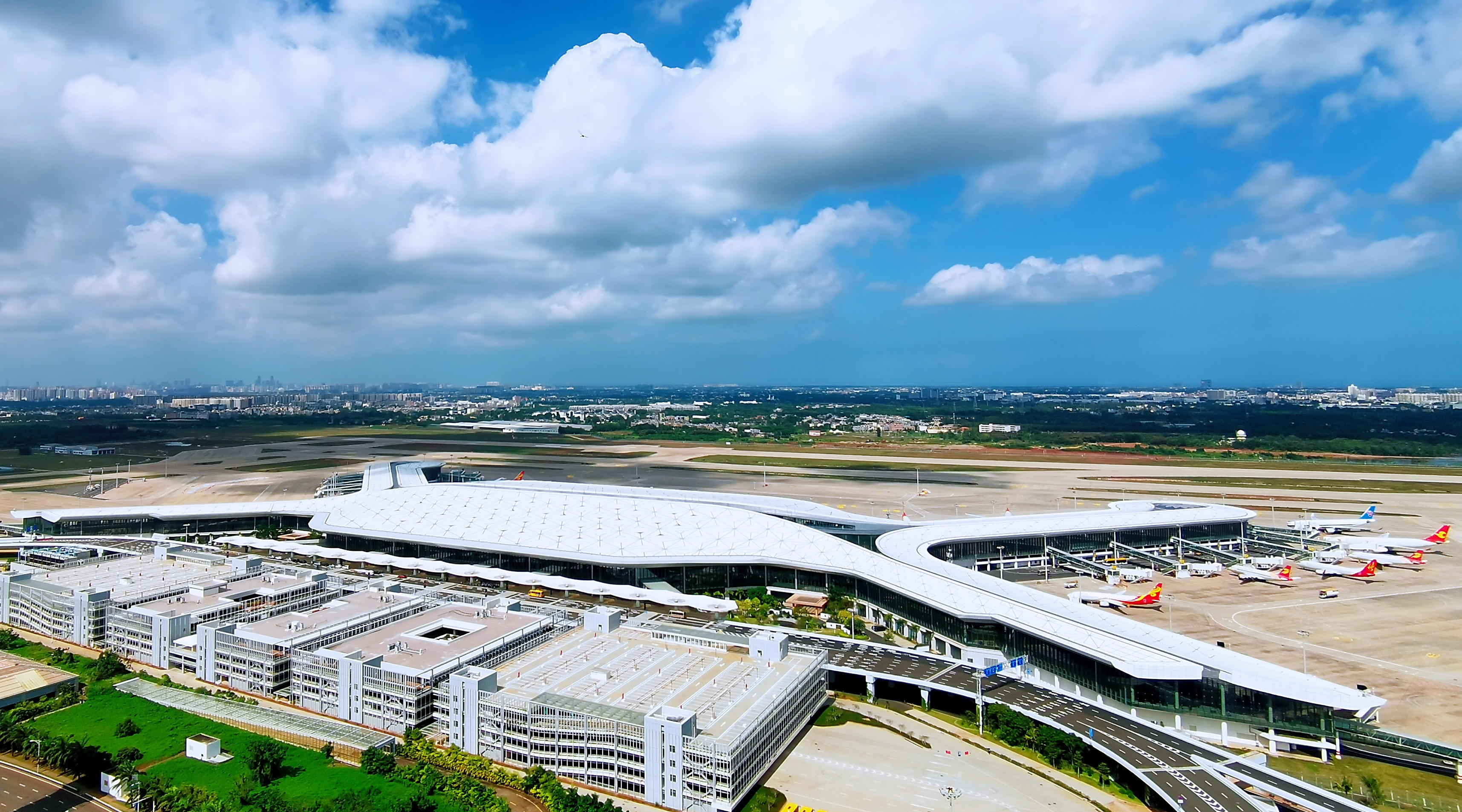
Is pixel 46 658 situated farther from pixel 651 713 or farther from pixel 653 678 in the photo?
pixel 651 713

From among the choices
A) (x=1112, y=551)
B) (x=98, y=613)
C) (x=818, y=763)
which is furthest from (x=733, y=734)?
(x=1112, y=551)

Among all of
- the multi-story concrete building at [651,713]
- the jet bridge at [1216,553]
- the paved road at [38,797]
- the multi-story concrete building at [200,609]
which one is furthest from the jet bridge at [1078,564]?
the paved road at [38,797]

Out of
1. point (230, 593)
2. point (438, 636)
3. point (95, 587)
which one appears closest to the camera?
point (438, 636)

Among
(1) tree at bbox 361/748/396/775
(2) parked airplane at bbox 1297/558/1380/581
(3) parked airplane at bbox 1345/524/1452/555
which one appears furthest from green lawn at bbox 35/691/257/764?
(3) parked airplane at bbox 1345/524/1452/555

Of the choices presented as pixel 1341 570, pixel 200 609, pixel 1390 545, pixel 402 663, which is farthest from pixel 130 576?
pixel 1390 545

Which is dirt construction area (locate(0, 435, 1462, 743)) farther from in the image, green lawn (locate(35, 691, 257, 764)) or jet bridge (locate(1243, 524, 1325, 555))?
green lawn (locate(35, 691, 257, 764))

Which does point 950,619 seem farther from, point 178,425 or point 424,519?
point 178,425

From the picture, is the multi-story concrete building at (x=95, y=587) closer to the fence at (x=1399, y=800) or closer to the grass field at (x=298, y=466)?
the fence at (x=1399, y=800)
